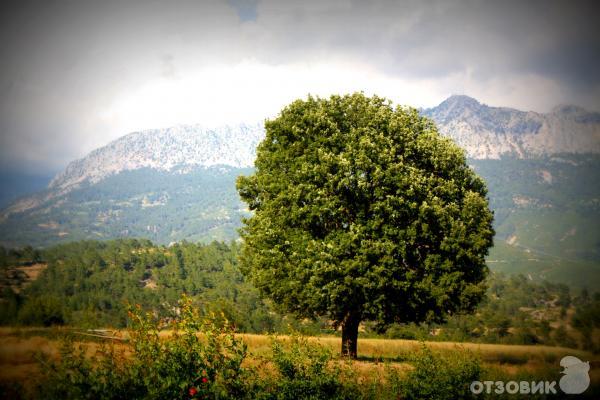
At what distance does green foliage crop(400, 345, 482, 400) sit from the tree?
6.44 metres

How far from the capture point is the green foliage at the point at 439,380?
14.8 meters

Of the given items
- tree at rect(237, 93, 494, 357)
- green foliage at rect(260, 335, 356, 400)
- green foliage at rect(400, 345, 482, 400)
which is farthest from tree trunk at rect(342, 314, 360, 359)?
green foliage at rect(260, 335, 356, 400)

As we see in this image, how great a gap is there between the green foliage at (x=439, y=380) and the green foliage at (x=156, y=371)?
661 centimetres

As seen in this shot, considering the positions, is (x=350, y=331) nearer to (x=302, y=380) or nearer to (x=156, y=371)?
(x=302, y=380)

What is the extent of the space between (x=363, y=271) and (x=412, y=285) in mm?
3507

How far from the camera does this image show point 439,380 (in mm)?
15164

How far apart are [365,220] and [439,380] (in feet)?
34.7

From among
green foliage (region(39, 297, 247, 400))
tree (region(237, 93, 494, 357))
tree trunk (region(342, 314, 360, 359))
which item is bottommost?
tree trunk (region(342, 314, 360, 359))

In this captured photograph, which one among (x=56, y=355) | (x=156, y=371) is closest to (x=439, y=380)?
(x=156, y=371)

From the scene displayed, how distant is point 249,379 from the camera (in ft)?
47.3

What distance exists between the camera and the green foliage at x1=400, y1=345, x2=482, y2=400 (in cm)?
1480

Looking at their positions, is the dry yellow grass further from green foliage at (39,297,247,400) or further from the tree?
the tree

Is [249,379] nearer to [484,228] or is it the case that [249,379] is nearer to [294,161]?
[294,161]

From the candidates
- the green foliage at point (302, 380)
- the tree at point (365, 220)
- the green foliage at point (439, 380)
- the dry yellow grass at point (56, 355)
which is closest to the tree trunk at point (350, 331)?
the tree at point (365, 220)
